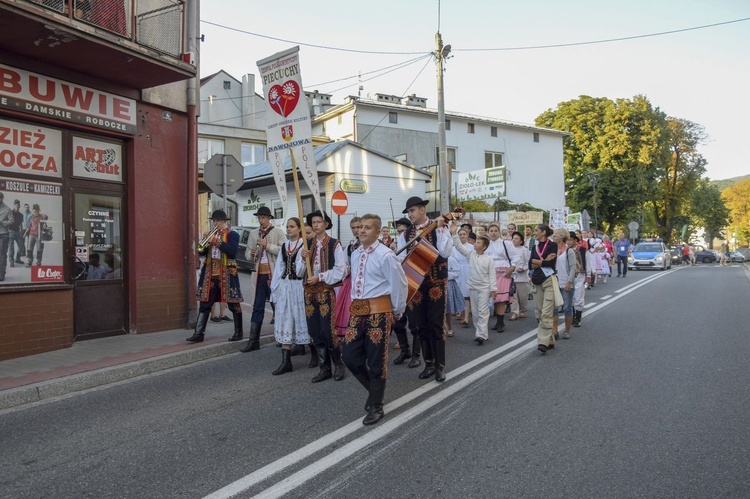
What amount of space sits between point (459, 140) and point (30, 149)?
32767 millimetres

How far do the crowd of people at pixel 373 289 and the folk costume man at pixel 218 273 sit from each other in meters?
0.02

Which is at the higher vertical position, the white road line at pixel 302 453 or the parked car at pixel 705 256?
the parked car at pixel 705 256

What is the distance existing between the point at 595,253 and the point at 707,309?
24.8 ft

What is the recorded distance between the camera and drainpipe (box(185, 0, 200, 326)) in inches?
400

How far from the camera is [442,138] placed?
19.1 metres

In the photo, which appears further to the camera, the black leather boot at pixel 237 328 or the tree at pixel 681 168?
the tree at pixel 681 168

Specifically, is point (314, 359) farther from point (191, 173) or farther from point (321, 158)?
point (321, 158)

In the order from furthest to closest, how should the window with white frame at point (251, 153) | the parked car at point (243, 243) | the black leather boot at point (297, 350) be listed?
1. the window with white frame at point (251, 153)
2. the parked car at point (243, 243)
3. the black leather boot at point (297, 350)

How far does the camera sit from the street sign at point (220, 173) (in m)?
10.4

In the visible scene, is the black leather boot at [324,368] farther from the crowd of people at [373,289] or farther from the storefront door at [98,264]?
the storefront door at [98,264]

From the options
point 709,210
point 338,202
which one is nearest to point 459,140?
point 338,202

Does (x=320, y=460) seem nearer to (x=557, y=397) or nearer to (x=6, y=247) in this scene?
(x=557, y=397)

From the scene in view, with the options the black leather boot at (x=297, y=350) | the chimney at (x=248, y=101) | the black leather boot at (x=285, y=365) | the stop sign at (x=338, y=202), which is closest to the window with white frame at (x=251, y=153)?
the chimney at (x=248, y=101)

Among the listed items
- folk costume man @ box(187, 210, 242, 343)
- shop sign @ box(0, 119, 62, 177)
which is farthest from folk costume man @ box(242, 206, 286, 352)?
shop sign @ box(0, 119, 62, 177)
